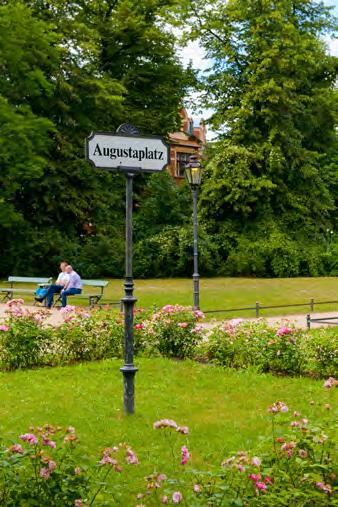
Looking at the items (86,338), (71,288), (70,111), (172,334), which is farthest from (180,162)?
(86,338)

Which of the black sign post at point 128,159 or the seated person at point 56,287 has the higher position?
the black sign post at point 128,159

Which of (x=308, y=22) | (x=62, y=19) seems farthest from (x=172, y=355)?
(x=308, y=22)

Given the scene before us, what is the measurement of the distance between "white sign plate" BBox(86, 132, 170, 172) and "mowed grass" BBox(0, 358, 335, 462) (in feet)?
8.76

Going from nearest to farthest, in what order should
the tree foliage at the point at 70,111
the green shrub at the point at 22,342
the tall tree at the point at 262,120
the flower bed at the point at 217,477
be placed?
the flower bed at the point at 217,477
the green shrub at the point at 22,342
the tree foliage at the point at 70,111
the tall tree at the point at 262,120

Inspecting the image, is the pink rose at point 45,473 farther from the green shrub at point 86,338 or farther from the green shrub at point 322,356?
the green shrub at point 86,338

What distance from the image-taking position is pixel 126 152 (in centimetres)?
632

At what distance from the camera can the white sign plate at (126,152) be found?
6164mm

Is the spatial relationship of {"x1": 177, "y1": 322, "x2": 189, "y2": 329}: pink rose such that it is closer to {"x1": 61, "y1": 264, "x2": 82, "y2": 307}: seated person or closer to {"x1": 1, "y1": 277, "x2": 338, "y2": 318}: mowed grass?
{"x1": 1, "y1": 277, "x2": 338, "y2": 318}: mowed grass

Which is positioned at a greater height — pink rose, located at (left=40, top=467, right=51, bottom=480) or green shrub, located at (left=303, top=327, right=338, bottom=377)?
pink rose, located at (left=40, top=467, right=51, bottom=480)

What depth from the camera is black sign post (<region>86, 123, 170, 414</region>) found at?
619 centimetres

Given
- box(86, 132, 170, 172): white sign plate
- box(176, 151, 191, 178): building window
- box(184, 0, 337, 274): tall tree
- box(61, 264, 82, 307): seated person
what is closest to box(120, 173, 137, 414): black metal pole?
box(86, 132, 170, 172): white sign plate

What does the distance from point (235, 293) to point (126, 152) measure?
664 inches

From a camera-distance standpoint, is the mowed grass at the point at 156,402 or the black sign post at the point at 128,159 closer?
the mowed grass at the point at 156,402

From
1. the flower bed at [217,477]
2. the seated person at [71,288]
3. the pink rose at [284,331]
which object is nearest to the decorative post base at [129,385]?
→ the flower bed at [217,477]
